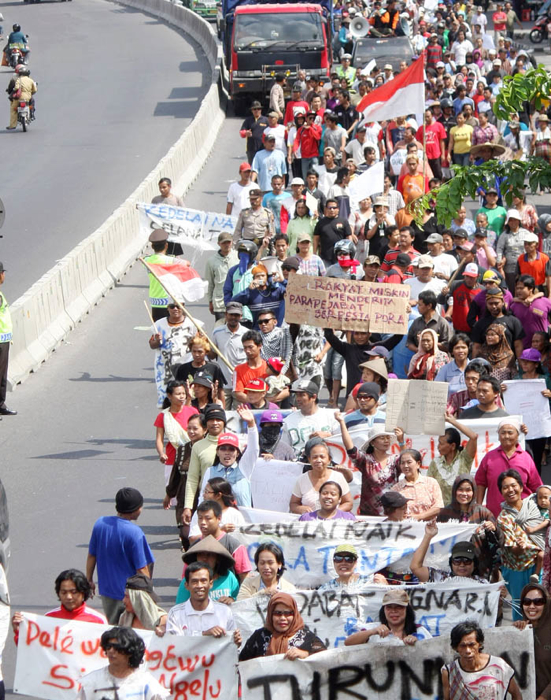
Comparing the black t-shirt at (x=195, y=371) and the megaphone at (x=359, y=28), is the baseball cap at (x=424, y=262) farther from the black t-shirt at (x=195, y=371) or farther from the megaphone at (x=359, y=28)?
the megaphone at (x=359, y=28)

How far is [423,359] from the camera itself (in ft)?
42.1

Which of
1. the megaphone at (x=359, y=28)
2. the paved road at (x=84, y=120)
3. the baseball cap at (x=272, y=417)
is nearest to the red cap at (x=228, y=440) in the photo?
Answer: the baseball cap at (x=272, y=417)

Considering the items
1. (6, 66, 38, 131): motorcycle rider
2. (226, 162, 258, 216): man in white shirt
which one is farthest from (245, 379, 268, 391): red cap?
(6, 66, 38, 131): motorcycle rider

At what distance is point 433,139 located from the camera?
79.0 ft

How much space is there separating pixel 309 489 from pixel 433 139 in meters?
14.9

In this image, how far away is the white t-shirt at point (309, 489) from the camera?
1001cm

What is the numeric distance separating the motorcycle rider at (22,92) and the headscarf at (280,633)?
93.4ft

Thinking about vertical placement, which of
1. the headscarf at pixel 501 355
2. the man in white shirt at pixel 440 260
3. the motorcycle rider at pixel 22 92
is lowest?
the headscarf at pixel 501 355

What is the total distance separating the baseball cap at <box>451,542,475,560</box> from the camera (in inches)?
347

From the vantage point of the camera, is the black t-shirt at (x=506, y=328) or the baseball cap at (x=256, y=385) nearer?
the baseball cap at (x=256, y=385)

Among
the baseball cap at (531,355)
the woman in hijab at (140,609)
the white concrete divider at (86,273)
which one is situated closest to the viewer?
the woman in hijab at (140,609)

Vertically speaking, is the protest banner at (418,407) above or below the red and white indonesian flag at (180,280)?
below

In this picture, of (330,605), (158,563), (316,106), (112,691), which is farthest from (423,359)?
(316,106)

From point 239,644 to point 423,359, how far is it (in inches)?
204
